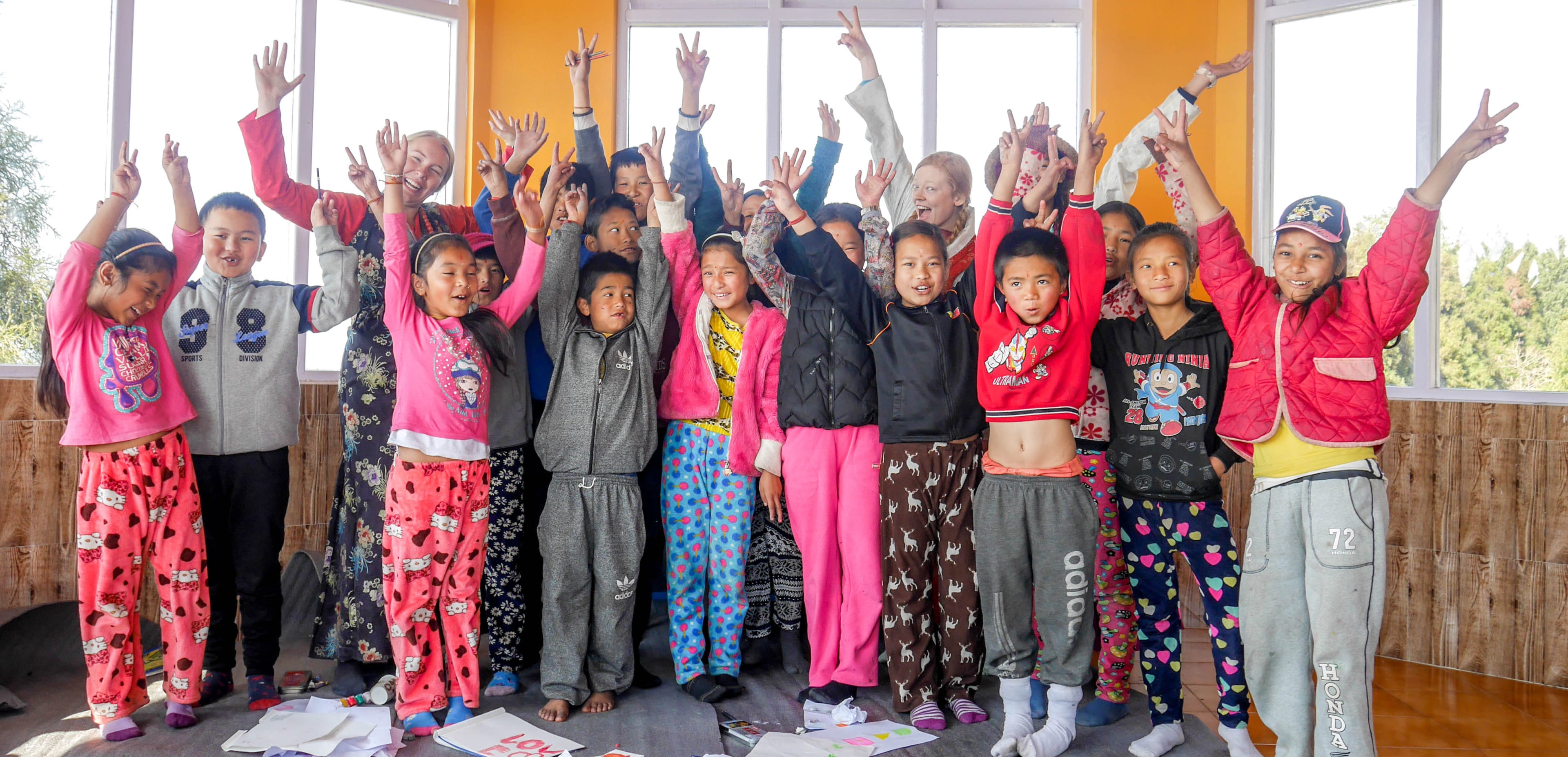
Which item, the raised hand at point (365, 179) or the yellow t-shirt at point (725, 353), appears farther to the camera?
the yellow t-shirt at point (725, 353)

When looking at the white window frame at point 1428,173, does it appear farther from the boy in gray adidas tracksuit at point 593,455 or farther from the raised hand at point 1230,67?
the boy in gray adidas tracksuit at point 593,455

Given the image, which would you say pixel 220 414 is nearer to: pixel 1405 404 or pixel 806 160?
pixel 806 160

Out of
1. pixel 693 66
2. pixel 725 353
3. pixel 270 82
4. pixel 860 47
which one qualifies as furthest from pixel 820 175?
pixel 270 82

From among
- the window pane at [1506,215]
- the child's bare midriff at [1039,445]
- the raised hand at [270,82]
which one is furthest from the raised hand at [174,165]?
the window pane at [1506,215]

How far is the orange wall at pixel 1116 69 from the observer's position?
4262 mm

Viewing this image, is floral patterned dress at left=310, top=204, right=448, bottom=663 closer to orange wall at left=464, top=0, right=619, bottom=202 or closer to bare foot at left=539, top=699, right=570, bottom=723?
bare foot at left=539, top=699, right=570, bottom=723

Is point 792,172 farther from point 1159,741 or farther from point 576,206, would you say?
point 1159,741

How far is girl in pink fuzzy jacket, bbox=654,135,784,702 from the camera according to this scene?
2863 millimetres

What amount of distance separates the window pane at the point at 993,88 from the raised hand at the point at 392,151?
268 cm

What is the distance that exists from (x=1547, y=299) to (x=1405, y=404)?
0.60 meters

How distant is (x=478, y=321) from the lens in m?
2.75

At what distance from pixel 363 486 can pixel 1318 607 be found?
2.62 meters

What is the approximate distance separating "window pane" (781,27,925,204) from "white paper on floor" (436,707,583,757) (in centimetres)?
284

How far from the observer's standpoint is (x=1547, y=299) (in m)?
3.49
